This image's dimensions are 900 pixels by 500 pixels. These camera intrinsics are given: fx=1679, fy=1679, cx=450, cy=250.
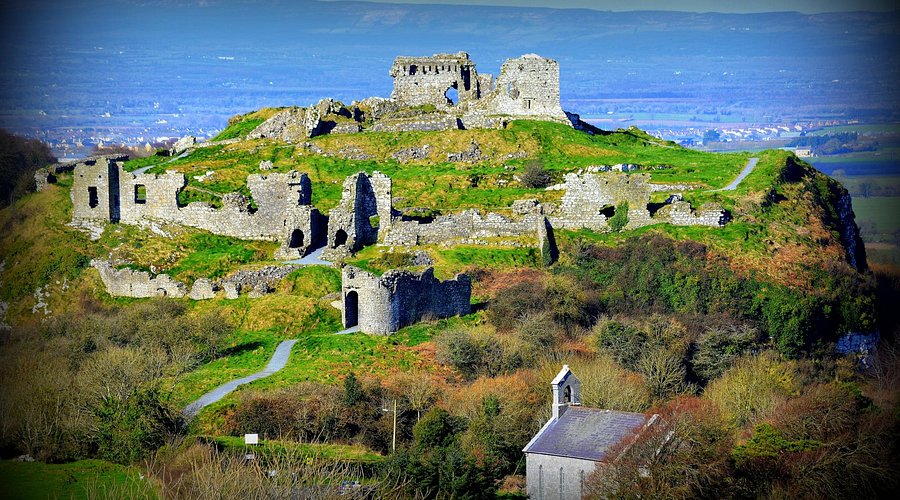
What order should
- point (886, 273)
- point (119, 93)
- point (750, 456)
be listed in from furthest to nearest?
point (119, 93) → point (886, 273) → point (750, 456)

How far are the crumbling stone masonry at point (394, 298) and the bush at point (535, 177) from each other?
56.7ft

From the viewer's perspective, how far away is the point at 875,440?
5209 cm

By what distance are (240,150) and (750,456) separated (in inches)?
1841

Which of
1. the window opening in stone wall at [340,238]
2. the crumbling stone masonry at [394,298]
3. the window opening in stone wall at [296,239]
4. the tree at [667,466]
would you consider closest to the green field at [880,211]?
the crumbling stone masonry at [394,298]

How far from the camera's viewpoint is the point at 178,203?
79000 millimetres

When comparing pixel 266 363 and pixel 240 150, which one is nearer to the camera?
pixel 266 363

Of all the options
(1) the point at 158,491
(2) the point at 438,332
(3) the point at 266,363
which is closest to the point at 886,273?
(2) the point at 438,332

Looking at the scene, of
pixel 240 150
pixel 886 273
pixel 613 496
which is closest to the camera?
pixel 613 496

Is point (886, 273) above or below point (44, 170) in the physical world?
below

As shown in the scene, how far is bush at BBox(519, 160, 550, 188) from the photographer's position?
84188 mm

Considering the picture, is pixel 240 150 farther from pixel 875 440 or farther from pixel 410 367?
pixel 875 440

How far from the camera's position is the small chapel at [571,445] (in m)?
48.7

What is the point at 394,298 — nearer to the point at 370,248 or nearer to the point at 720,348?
the point at 370,248

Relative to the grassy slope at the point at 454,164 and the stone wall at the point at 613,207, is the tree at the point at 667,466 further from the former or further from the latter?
the grassy slope at the point at 454,164
